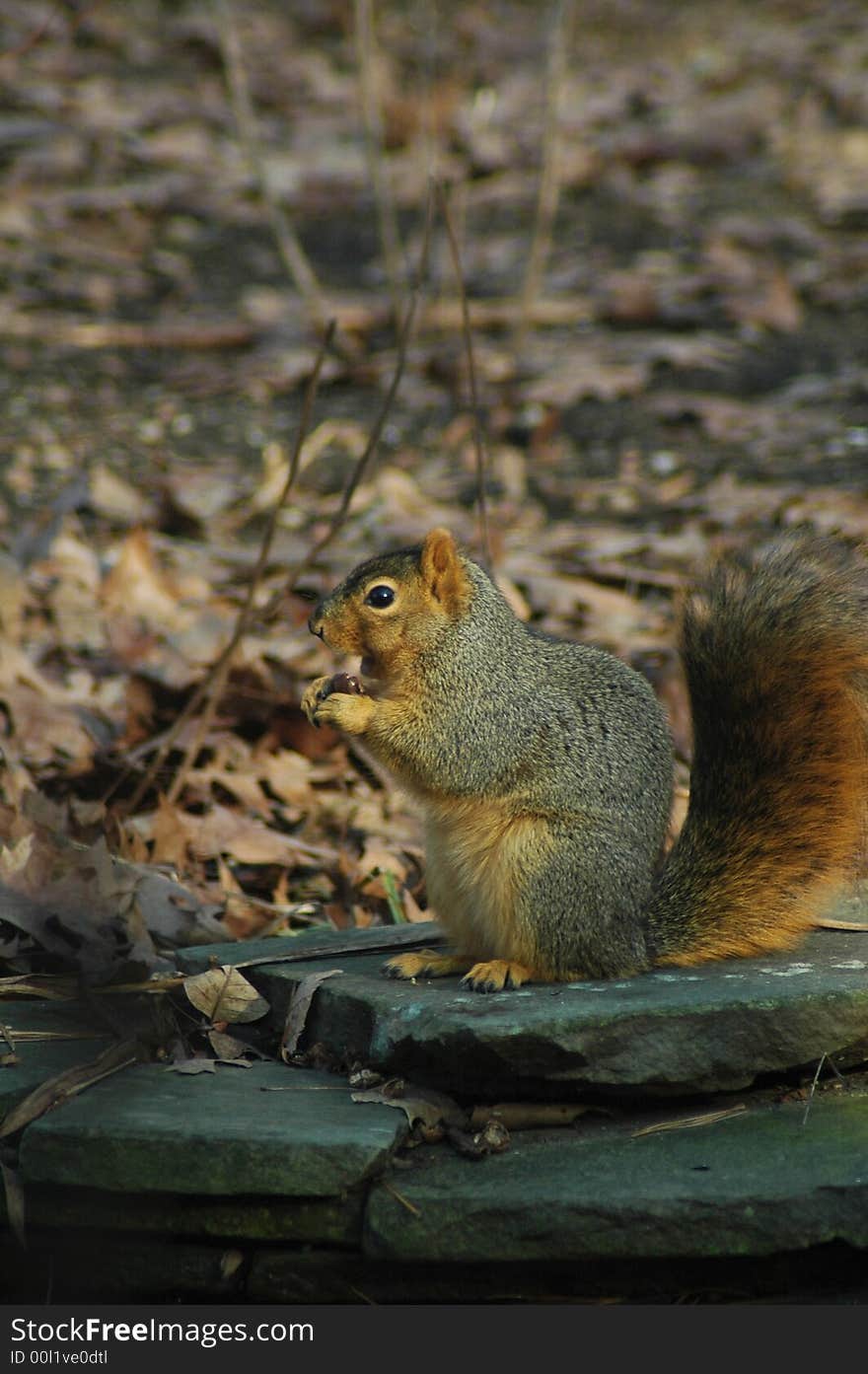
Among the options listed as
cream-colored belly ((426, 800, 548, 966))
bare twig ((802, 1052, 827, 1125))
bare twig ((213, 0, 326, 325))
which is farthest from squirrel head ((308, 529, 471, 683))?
bare twig ((213, 0, 326, 325))

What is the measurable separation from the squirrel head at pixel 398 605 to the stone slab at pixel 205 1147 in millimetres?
941

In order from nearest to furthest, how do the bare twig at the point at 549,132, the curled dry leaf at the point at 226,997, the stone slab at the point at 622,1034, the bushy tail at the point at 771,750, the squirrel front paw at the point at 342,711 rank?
the stone slab at the point at 622,1034, the bushy tail at the point at 771,750, the curled dry leaf at the point at 226,997, the squirrel front paw at the point at 342,711, the bare twig at the point at 549,132

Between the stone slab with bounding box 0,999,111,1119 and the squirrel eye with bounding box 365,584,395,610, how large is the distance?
919 mm

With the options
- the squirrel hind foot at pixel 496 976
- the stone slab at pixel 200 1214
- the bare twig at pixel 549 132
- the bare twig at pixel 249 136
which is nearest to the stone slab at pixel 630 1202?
the stone slab at pixel 200 1214

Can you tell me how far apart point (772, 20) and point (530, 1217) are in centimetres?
1156

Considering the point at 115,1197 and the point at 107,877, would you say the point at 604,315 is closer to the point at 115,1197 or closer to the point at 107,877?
the point at 107,877

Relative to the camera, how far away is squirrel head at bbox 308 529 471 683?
10.2 ft

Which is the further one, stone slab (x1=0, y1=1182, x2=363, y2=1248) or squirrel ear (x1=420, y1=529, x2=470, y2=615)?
squirrel ear (x1=420, y1=529, x2=470, y2=615)

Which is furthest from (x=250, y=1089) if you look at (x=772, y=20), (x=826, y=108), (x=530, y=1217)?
(x=772, y=20)

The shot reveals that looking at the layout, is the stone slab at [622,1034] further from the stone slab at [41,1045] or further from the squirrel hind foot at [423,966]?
the stone slab at [41,1045]

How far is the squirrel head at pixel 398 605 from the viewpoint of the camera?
312 centimetres

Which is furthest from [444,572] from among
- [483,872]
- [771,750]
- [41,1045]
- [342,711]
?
[41,1045]

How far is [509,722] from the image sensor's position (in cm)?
306

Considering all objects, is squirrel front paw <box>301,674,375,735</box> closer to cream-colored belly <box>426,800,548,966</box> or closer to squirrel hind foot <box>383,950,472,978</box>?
cream-colored belly <box>426,800,548,966</box>
